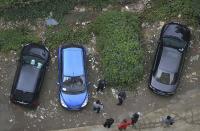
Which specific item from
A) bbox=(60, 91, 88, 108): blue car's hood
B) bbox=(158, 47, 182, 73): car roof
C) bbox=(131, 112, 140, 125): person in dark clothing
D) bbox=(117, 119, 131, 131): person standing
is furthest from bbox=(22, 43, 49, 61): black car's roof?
bbox=(158, 47, 182, 73): car roof

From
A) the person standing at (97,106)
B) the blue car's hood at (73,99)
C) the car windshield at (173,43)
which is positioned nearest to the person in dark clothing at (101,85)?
the person standing at (97,106)

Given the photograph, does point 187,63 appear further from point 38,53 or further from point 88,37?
point 38,53

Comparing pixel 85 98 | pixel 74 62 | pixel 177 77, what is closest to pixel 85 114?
pixel 85 98

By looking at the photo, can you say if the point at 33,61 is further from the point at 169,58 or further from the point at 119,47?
the point at 169,58

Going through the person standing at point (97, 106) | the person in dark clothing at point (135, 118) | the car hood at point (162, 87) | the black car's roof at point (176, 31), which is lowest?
the person in dark clothing at point (135, 118)

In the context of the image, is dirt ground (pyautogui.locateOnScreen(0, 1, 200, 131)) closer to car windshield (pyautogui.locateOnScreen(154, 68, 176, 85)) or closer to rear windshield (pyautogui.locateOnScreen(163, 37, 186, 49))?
car windshield (pyautogui.locateOnScreen(154, 68, 176, 85))

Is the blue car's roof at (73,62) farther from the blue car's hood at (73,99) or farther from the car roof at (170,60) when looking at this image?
the car roof at (170,60)

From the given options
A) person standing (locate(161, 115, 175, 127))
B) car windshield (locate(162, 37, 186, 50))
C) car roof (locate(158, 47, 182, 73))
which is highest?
car windshield (locate(162, 37, 186, 50))
